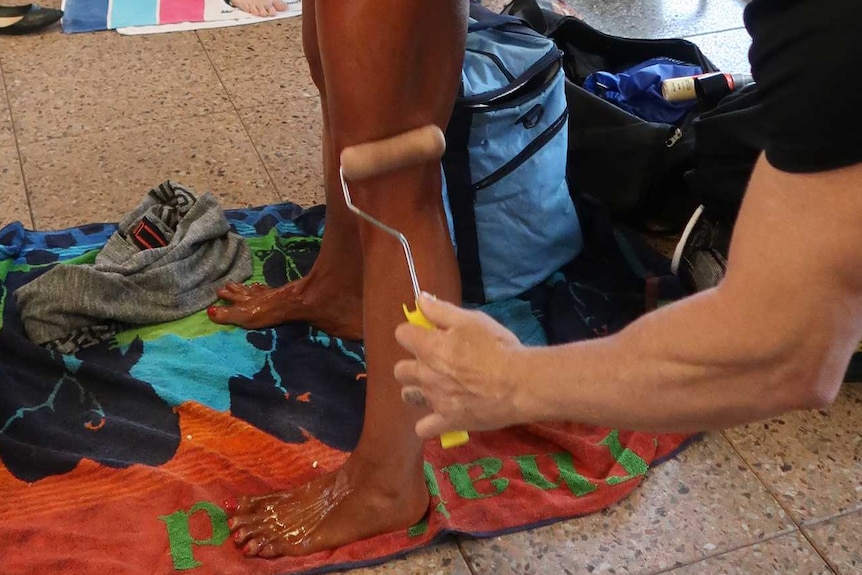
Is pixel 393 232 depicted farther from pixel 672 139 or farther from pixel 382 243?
pixel 672 139

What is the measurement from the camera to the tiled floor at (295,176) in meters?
1.08

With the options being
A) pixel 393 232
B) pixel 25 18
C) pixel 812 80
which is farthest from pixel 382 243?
pixel 25 18

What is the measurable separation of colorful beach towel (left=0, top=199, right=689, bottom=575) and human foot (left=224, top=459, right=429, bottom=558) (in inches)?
0.7

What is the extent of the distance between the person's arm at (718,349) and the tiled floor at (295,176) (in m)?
0.53

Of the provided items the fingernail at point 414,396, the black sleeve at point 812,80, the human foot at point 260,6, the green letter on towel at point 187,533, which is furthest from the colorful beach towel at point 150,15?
the black sleeve at point 812,80

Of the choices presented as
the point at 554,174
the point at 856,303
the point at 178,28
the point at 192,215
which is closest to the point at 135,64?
the point at 178,28

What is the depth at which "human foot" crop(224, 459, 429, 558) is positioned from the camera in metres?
1.05

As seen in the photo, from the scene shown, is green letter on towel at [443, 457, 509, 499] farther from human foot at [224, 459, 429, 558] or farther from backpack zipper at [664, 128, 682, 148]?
backpack zipper at [664, 128, 682, 148]

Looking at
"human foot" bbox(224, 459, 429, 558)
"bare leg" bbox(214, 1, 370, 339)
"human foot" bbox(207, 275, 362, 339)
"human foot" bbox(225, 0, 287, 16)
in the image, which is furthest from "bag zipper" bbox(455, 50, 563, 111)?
"human foot" bbox(225, 0, 287, 16)

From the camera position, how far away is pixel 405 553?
1.07m

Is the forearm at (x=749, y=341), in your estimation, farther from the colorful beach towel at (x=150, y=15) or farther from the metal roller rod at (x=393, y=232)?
the colorful beach towel at (x=150, y=15)

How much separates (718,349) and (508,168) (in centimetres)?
86

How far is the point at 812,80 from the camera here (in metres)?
0.46

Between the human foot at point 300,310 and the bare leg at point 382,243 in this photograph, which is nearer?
the bare leg at point 382,243
